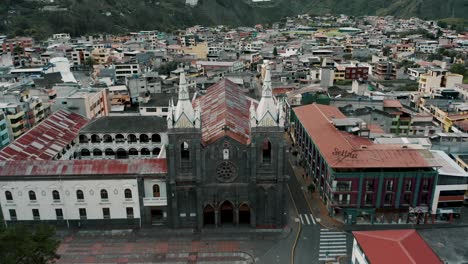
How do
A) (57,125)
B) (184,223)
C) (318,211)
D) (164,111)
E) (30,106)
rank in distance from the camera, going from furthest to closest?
(164,111)
(30,106)
(57,125)
(318,211)
(184,223)

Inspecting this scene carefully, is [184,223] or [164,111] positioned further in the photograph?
[164,111]

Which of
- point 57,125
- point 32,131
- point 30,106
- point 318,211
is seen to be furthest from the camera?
point 30,106

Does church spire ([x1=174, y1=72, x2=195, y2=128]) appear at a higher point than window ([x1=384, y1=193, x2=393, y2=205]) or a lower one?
higher

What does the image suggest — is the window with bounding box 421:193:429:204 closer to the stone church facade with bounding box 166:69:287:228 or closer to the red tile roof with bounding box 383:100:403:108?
the stone church facade with bounding box 166:69:287:228

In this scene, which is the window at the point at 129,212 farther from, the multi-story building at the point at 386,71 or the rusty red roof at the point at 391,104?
the multi-story building at the point at 386,71

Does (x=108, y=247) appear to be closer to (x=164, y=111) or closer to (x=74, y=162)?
(x=74, y=162)

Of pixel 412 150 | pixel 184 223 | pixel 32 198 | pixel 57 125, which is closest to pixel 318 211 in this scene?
pixel 412 150

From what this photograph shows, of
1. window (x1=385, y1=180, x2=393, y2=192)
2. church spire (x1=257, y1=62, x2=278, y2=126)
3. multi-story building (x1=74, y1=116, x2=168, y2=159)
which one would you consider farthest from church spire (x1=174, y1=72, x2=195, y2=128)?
window (x1=385, y1=180, x2=393, y2=192)

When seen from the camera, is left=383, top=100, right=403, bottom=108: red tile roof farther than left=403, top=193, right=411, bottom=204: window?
Yes
